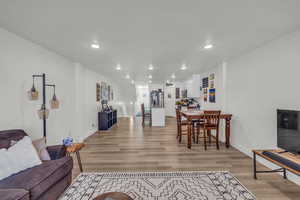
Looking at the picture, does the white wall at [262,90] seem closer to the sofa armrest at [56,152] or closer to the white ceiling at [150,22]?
the white ceiling at [150,22]

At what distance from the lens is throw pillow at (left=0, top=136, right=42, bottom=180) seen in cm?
152

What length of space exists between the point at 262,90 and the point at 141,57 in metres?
2.68

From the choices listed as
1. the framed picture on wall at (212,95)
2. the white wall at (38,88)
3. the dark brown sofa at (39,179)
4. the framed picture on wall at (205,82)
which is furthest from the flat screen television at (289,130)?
the white wall at (38,88)

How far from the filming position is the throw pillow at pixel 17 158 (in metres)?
1.52

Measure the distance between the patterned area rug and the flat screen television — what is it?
0.91 m

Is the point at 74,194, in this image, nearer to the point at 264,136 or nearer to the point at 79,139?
the point at 79,139

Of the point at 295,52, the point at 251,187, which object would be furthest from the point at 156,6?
the point at 251,187

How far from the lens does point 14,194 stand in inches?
48.9

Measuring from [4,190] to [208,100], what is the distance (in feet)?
16.6

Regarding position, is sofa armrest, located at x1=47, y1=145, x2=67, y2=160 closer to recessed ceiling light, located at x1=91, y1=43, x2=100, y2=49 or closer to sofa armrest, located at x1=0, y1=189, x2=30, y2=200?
sofa armrest, located at x1=0, y1=189, x2=30, y2=200

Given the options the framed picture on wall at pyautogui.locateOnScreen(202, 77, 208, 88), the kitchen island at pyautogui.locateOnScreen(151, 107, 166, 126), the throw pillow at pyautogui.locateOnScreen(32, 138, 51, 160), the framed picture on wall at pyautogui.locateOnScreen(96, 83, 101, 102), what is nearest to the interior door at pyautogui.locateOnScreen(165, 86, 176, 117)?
the kitchen island at pyautogui.locateOnScreen(151, 107, 166, 126)

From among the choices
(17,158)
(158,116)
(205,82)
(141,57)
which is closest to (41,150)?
(17,158)

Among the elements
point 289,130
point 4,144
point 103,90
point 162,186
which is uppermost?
point 103,90

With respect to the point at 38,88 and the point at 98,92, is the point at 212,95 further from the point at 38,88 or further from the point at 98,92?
the point at 38,88
